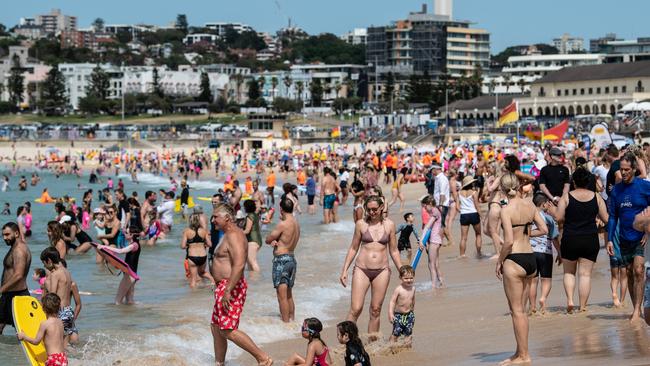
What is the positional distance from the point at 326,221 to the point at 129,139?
2770 inches

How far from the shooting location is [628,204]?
882 cm

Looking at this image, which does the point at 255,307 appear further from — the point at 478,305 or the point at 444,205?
the point at 444,205

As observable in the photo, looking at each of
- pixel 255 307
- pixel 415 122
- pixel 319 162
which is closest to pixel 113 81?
pixel 415 122

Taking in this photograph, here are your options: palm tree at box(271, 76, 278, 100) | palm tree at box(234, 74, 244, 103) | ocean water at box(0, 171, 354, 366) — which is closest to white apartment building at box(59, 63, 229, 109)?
palm tree at box(234, 74, 244, 103)

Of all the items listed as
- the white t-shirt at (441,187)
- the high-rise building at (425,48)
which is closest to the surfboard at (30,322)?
the white t-shirt at (441,187)

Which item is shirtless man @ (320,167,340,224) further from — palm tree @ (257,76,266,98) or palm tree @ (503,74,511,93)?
palm tree @ (257,76,266,98)

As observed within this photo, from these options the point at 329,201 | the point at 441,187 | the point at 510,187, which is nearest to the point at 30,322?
the point at 510,187

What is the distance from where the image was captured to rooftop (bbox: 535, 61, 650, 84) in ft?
288

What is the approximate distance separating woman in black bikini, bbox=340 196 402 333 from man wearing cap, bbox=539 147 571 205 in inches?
108

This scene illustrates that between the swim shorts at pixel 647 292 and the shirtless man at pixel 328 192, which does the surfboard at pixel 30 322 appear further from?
the shirtless man at pixel 328 192

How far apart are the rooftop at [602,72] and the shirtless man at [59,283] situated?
81.9 metres

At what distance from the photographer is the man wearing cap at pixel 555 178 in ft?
37.4

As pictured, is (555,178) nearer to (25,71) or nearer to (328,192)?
(328,192)

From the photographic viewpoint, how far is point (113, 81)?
165 metres
